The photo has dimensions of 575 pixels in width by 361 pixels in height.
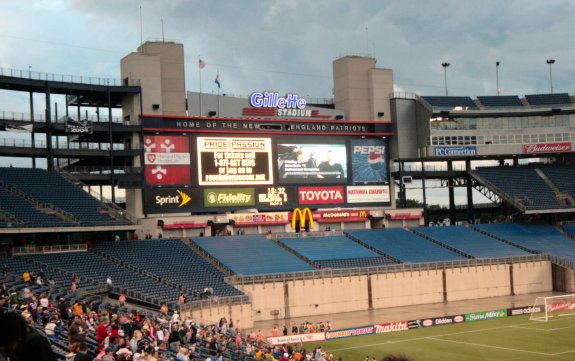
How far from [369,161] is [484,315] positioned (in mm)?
22242

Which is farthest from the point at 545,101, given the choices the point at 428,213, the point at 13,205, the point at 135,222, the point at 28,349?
the point at 28,349

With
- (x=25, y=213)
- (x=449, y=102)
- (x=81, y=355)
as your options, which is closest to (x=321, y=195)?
(x=449, y=102)

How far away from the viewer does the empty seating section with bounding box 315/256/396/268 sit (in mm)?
65625

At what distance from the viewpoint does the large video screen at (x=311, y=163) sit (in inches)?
2832

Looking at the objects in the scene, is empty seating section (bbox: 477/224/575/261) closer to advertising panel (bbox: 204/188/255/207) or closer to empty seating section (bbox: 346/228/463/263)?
empty seating section (bbox: 346/228/463/263)

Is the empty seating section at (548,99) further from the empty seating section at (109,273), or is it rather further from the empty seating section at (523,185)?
the empty seating section at (109,273)

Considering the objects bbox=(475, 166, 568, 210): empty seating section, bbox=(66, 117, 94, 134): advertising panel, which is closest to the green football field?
bbox=(475, 166, 568, 210): empty seating section

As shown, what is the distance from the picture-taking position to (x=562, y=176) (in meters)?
86.6

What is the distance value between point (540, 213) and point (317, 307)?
32.8 metres

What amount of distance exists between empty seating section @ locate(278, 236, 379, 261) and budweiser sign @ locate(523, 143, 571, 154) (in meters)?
26.2

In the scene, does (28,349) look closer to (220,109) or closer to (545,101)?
(220,109)

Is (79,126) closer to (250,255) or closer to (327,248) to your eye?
(250,255)

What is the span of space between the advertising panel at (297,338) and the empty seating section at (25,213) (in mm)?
19503

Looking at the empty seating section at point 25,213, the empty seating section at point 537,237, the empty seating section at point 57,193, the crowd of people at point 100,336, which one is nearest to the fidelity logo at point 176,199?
the empty seating section at point 57,193
